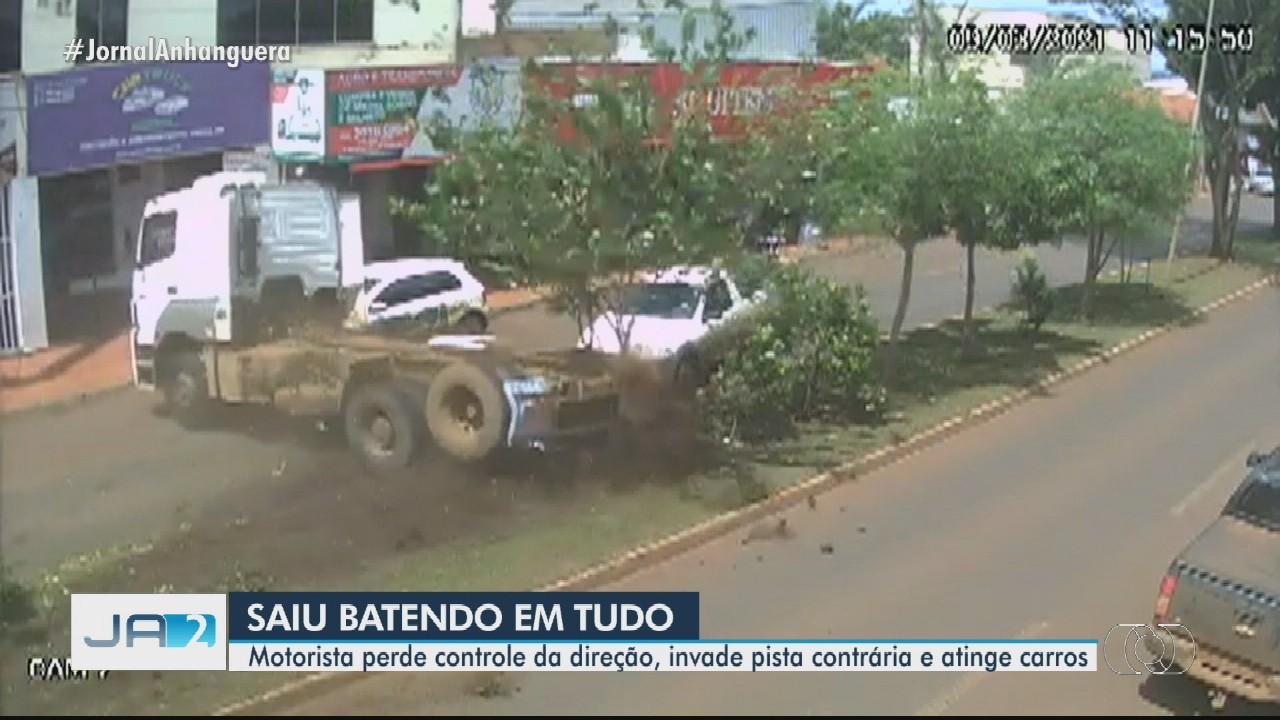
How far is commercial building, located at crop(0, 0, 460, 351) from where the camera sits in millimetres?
20578

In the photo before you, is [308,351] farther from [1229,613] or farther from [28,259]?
[1229,613]

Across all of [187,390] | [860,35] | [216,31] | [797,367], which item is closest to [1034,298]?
[797,367]

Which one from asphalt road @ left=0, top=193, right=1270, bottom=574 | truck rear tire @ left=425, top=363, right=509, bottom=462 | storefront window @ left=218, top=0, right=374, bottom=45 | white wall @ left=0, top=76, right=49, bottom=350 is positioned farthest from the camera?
storefront window @ left=218, top=0, right=374, bottom=45

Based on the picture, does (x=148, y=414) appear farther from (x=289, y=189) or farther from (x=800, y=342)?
(x=800, y=342)

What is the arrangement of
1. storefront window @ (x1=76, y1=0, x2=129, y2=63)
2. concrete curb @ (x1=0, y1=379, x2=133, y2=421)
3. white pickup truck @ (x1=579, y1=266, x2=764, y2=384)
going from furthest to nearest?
storefront window @ (x1=76, y1=0, x2=129, y2=63), concrete curb @ (x1=0, y1=379, x2=133, y2=421), white pickup truck @ (x1=579, y1=266, x2=764, y2=384)

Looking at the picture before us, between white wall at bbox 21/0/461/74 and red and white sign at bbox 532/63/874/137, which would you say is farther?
white wall at bbox 21/0/461/74

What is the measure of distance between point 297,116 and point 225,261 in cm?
779

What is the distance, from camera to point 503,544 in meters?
12.1

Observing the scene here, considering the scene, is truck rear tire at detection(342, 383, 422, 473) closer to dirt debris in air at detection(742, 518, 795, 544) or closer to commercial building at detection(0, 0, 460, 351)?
dirt debris in air at detection(742, 518, 795, 544)

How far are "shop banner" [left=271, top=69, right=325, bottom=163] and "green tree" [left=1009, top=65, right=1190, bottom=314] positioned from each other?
36.6 feet

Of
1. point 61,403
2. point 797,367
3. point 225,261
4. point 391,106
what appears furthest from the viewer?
point 391,106

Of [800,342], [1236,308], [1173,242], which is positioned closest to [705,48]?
[800,342]

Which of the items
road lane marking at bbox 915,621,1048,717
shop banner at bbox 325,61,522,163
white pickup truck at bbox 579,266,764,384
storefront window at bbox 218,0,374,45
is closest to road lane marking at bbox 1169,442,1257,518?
white pickup truck at bbox 579,266,764,384
